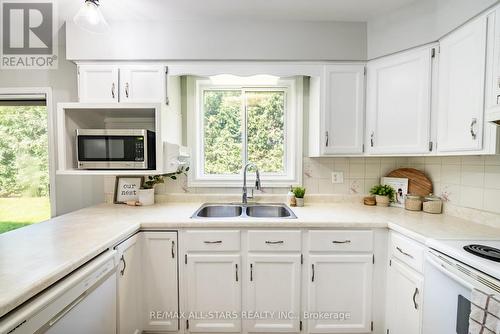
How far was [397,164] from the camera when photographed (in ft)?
7.34

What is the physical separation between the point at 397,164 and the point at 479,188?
0.68 metres

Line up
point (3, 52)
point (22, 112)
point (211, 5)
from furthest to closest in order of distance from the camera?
point (22, 112) → point (3, 52) → point (211, 5)

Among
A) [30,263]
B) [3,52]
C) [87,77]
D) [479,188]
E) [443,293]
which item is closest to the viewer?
Result: [30,263]

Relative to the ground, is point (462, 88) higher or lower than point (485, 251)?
higher

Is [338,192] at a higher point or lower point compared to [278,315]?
higher

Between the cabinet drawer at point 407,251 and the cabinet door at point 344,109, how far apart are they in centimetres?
75

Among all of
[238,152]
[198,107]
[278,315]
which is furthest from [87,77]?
[278,315]

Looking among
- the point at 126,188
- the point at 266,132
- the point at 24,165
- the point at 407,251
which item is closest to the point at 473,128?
the point at 407,251

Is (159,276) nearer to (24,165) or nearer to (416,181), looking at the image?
(24,165)

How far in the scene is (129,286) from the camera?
147 cm

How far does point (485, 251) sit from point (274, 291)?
118 centimetres

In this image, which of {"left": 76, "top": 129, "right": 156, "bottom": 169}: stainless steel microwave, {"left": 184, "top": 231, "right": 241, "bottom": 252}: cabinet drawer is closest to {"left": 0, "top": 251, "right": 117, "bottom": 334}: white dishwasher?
{"left": 184, "top": 231, "right": 241, "bottom": 252}: cabinet drawer

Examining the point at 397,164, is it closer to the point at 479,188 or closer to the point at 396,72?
the point at 479,188

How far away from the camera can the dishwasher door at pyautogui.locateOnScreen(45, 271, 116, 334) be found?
92cm
